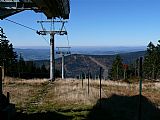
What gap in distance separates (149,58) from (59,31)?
214 feet

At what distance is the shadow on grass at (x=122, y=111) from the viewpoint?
55.7 ft

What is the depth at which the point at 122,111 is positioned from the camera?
62.2ft

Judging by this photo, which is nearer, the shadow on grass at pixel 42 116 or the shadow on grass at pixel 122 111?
the shadow on grass at pixel 42 116

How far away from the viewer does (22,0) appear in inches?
643

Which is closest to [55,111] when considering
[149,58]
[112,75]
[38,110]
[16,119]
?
[38,110]

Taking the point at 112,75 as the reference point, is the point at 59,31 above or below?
above

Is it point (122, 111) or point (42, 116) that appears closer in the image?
point (42, 116)

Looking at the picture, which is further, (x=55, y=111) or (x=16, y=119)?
(x=55, y=111)

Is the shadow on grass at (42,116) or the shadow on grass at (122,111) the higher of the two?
the shadow on grass at (42,116)

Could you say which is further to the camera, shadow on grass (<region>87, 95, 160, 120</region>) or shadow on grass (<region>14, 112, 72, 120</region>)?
shadow on grass (<region>87, 95, 160, 120</region>)

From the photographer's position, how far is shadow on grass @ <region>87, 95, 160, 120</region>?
55.7 ft

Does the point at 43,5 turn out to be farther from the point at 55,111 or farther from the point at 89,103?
the point at 89,103

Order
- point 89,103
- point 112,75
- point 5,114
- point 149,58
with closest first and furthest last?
point 5,114, point 89,103, point 149,58, point 112,75

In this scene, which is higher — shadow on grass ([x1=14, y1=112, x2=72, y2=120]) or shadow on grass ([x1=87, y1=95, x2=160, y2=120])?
shadow on grass ([x1=14, y1=112, x2=72, y2=120])
